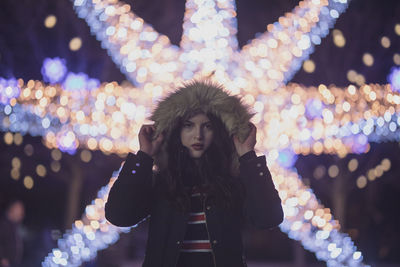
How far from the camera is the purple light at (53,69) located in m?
9.61

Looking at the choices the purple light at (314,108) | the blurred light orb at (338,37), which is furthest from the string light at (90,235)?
the blurred light orb at (338,37)

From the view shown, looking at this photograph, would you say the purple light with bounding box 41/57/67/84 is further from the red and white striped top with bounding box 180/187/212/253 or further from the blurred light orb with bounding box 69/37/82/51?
the red and white striped top with bounding box 180/187/212/253

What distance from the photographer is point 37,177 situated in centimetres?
1536

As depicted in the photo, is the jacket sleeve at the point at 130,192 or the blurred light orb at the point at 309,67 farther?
the blurred light orb at the point at 309,67

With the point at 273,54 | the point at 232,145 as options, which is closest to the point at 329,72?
the point at 273,54

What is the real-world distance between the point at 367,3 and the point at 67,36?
785cm

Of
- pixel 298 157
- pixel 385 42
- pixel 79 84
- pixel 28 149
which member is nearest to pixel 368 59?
pixel 385 42

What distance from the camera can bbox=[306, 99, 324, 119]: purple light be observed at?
4203 millimetres

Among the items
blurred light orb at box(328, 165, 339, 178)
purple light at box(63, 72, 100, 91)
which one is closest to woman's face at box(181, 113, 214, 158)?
purple light at box(63, 72, 100, 91)

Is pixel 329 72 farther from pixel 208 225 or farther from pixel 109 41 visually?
pixel 208 225

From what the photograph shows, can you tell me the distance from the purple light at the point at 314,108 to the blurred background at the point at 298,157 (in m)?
3.97

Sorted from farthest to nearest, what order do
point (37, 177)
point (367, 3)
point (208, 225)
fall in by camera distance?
point (37, 177) < point (367, 3) < point (208, 225)

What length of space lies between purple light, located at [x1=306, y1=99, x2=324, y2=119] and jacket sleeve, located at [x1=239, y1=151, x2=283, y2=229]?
1953 millimetres

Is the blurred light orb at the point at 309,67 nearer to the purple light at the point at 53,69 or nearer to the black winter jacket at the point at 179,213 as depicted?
the purple light at the point at 53,69
